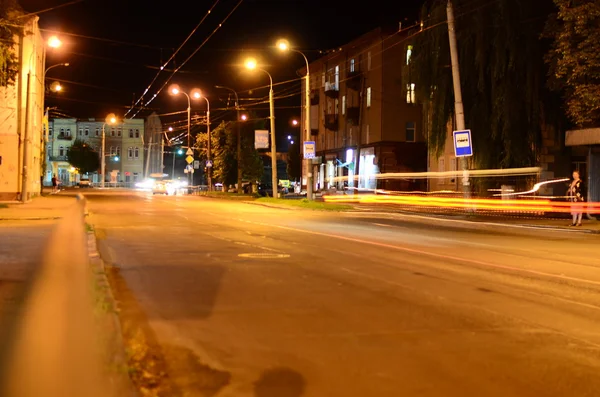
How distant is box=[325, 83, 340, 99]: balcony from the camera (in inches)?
2232

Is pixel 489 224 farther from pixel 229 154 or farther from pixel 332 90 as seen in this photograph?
pixel 229 154

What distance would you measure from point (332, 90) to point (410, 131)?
31.1 ft

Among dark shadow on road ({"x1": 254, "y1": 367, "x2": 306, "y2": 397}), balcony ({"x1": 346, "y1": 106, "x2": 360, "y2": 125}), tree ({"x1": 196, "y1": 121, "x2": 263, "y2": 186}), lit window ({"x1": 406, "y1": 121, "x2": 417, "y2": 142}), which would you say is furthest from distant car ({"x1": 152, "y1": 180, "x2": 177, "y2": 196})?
dark shadow on road ({"x1": 254, "y1": 367, "x2": 306, "y2": 397})

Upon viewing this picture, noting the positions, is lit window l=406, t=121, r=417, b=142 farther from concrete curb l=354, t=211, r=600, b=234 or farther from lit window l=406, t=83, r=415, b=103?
concrete curb l=354, t=211, r=600, b=234

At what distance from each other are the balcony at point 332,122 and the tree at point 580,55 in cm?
3389

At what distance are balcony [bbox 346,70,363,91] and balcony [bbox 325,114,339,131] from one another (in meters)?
4.65

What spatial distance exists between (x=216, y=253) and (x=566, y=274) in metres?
7.10

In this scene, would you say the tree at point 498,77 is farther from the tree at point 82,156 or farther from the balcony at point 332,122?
the tree at point 82,156

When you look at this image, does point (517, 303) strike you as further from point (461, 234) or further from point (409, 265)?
point (461, 234)

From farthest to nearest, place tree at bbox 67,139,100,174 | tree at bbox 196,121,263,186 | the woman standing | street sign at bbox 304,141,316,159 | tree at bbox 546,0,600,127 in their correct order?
1. tree at bbox 67,139,100,174
2. tree at bbox 196,121,263,186
3. street sign at bbox 304,141,316,159
4. the woman standing
5. tree at bbox 546,0,600,127

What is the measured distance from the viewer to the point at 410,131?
50.5 m

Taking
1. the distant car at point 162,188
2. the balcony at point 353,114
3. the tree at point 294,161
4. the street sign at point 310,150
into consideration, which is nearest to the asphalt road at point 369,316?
the street sign at point 310,150

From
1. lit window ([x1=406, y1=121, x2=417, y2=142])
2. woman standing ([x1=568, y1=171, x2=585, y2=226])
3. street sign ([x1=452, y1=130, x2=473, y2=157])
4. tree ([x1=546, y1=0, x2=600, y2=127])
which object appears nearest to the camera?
tree ([x1=546, y1=0, x2=600, y2=127])

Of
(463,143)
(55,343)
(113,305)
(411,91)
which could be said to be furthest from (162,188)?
(55,343)
